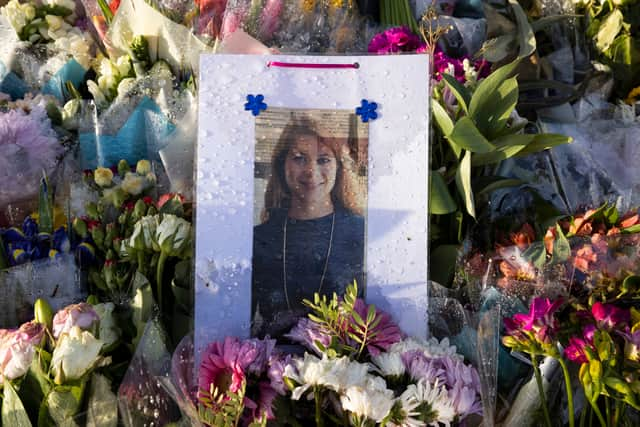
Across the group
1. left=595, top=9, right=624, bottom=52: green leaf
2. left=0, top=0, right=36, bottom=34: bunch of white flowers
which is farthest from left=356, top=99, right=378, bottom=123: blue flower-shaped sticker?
left=0, top=0, right=36, bottom=34: bunch of white flowers

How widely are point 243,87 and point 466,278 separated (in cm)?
37

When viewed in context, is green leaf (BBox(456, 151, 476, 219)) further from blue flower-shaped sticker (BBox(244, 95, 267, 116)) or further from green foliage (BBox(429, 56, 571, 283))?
blue flower-shaped sticker (BBox(244, 95, 267, 116))

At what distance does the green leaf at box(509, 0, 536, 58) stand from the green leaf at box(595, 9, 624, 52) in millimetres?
238

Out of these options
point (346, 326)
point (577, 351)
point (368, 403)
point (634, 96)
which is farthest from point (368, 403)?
→ point (634, 96)

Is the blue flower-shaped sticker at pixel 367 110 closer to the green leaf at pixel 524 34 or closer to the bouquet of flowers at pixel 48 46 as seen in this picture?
the green leaf at pixel 524 34

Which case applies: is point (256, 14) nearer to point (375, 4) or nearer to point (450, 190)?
point (375, 4)

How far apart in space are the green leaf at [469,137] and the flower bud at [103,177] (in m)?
0.50

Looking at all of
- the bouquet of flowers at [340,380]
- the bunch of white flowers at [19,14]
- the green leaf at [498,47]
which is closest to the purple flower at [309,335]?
the bouquet of flowers at [340,380]

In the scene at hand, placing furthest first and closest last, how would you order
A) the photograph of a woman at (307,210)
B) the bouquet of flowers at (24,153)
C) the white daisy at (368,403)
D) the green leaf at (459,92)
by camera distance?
the bouquet of flowers at (24,153)
the green leaf at (459,92)
the photograph of a woman at (307,210)
the white daisy at (368,403)

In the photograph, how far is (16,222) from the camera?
40.8 inches

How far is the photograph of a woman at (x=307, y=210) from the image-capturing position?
0.85m

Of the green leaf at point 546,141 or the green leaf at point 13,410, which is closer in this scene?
the green leaf at point 13,410

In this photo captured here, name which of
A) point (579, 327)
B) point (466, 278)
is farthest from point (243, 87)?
point (579, 327)

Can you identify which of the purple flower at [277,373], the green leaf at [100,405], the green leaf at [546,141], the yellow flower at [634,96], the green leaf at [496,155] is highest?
the yellow flower at [634,96]
